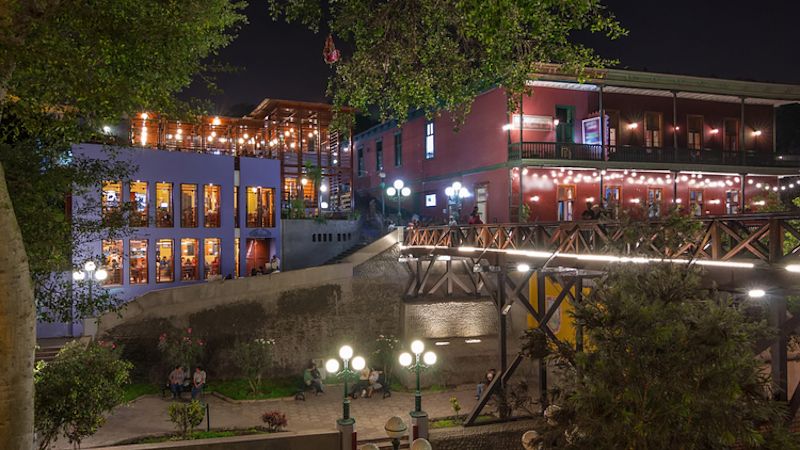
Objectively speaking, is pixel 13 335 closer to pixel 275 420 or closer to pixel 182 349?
pixel 275 420

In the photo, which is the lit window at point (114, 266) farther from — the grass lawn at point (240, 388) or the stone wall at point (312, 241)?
the stone wall at point (312, 241)

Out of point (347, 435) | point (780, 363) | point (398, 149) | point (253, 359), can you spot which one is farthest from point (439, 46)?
point (398, 149)

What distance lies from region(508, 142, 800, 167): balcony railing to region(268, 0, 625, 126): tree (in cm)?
1558

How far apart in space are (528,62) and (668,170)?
70.2 feet

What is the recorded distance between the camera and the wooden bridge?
25.7 feet

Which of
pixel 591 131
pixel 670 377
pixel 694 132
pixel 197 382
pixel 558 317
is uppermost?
pixel 694 132

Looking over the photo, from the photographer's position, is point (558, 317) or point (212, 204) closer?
point (558, 317)

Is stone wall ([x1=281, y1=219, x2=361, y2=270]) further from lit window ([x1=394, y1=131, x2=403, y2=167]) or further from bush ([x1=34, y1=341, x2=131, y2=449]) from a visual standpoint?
bush ([x1=34, y1=341, x2=131, y2=449])

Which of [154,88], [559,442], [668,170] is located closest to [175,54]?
[154,88]

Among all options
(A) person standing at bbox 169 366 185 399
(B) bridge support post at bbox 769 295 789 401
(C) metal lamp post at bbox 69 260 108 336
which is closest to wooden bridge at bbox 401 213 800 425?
(B) bridge support post at bbox 769 295 789 401

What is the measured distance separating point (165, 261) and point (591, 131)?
19972 mm

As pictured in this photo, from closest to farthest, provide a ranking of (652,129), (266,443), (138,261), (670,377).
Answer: (670,377)
(266,443)
(138,261)
(652,129)

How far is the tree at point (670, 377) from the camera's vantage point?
19.1 feet

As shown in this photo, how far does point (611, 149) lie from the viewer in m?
27.1
